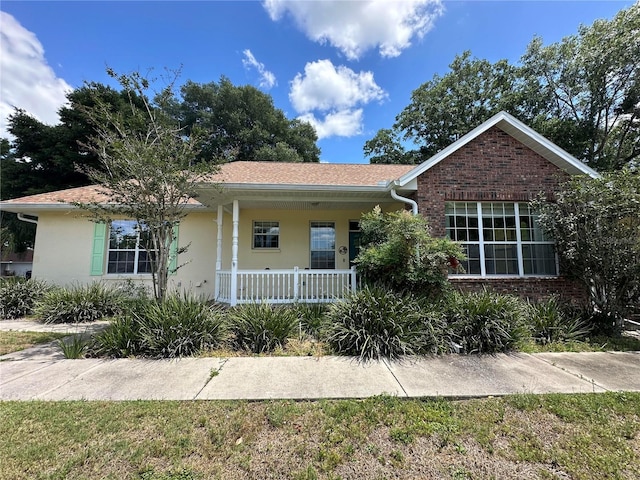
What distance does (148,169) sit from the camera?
6016mm

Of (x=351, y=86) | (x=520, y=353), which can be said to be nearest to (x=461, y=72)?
(x=351, y=86)

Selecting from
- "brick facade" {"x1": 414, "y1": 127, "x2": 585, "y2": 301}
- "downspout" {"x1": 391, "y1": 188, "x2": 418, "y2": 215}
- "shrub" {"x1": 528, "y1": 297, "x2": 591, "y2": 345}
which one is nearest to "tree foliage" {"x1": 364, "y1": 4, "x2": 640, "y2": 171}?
"brick facade" {"x1": 414, "y1": 127, "x2": 585, "y2": 301}

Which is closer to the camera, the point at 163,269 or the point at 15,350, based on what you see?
the point at 15,350

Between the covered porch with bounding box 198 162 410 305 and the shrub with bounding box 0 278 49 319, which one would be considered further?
the covered porch with bounding box 198 162 410 305

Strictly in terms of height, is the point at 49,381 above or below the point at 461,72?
below

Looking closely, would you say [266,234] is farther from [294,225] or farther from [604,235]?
[604,235]

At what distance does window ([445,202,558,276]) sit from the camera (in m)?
8.07

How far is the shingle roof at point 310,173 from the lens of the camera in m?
8.94

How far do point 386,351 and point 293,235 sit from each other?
6.34 metres

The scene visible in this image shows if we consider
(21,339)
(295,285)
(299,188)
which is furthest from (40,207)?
(295,285)

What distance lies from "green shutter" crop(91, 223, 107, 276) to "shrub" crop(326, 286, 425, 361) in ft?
29.7

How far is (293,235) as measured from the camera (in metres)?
10.8

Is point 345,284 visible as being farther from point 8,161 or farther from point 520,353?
point 8,161

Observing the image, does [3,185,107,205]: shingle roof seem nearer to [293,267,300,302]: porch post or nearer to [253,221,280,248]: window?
[253,221,280,248]: window
